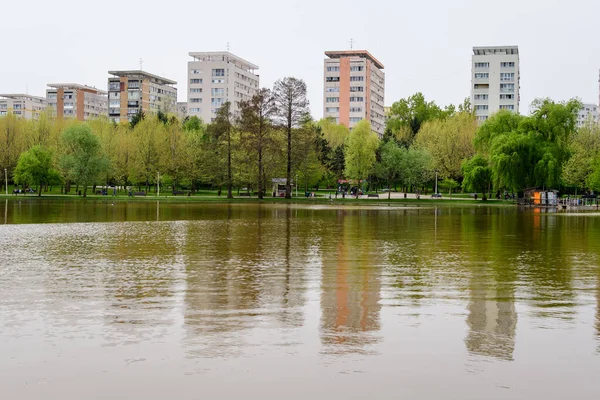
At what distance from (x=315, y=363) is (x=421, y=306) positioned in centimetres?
462

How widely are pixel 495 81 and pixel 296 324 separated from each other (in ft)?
580

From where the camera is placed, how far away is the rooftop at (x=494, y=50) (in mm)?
178625

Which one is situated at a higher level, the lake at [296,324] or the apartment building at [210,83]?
the apartment building at [210,83]

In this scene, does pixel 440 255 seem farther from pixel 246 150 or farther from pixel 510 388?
pixel 246 150

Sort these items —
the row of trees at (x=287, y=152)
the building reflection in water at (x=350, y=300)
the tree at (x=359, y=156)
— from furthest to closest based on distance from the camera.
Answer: the tree at (x=359, y=156) → the row of trees at (x=287, y=152) → the building reflection in water at (x=350, y=300)

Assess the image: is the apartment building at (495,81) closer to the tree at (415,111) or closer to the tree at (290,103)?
the tree at (415,111)

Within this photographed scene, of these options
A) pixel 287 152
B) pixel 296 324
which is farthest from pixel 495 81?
pixel 296 324

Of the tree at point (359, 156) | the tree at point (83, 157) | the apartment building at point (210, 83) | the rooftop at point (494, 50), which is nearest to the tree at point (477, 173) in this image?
the tree at point (359, 156)

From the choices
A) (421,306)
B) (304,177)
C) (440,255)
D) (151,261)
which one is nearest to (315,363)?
(421,306)

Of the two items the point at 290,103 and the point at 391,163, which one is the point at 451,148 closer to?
the point at 391,163

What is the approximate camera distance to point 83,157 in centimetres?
9112

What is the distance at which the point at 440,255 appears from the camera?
71.8 feet

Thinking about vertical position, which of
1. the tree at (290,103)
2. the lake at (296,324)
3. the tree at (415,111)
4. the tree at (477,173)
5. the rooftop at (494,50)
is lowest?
the lake at (296,324)

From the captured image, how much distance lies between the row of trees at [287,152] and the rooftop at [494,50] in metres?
66.9
